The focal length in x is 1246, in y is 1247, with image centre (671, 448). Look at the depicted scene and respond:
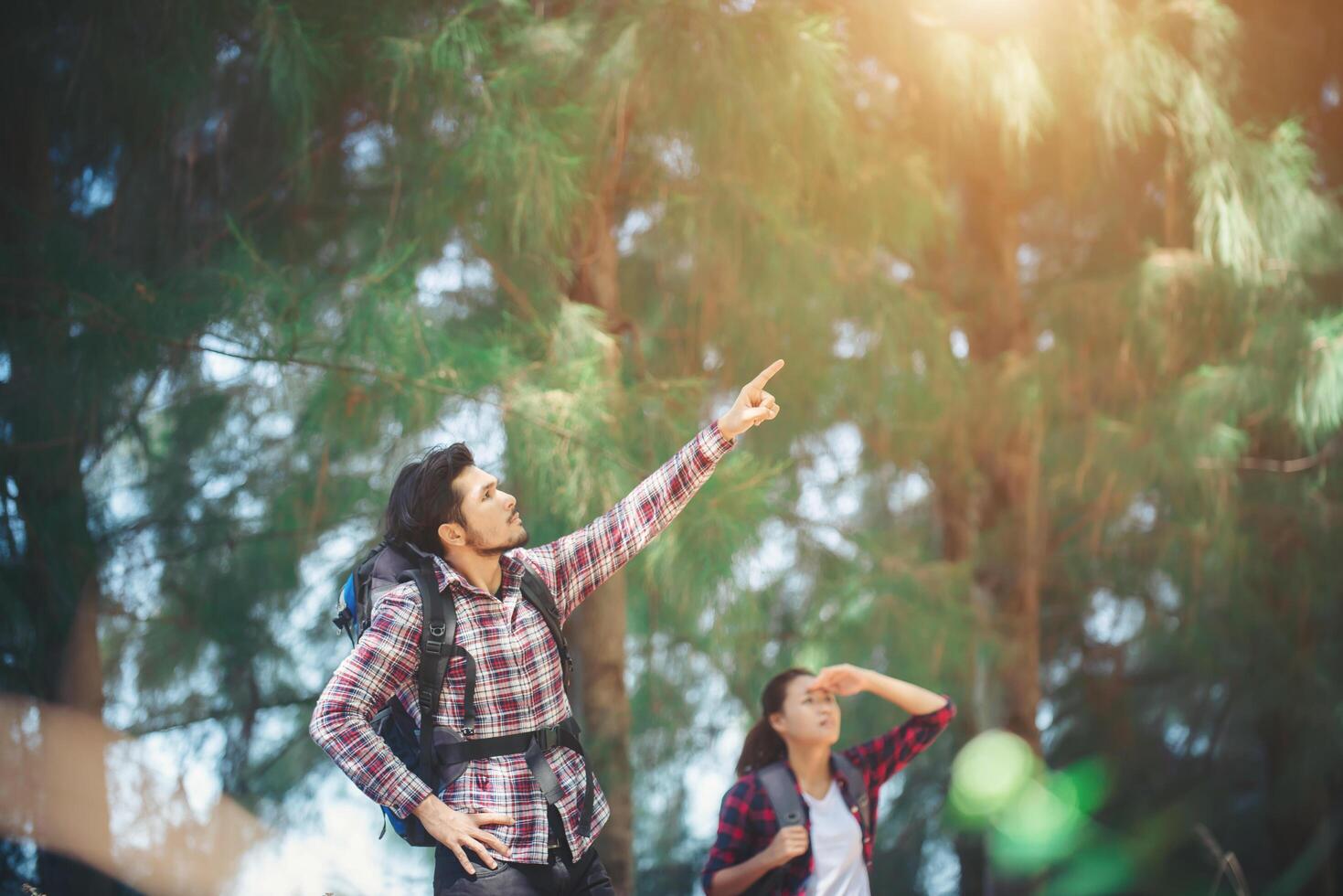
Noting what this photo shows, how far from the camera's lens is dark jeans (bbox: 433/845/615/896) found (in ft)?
5.34

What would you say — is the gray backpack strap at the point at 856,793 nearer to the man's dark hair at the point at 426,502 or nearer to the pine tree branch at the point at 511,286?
the man's dark hair at the point at 426,502

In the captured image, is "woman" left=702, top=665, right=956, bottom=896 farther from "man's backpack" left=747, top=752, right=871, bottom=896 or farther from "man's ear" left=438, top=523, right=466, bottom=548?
"man's ear" left=438, top=523, right=466, bottom=548

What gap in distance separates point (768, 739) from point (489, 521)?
1.19 metres

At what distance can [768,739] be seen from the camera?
2701mm

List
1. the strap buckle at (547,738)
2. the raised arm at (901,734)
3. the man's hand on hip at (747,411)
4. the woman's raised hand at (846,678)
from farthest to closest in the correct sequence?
the raised arm at (901,734) → the woman's raised hand at (846,678) → the man's hand on hip at (747,411) → the strap buckle at (547,738)

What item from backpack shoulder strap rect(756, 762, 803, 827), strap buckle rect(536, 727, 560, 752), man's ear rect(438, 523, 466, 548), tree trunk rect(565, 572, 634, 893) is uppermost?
man's ear rect(438, 523, 466, 548)

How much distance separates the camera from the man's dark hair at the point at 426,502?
5.83 feet

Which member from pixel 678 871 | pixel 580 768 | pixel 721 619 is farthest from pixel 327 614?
pixel 580 768

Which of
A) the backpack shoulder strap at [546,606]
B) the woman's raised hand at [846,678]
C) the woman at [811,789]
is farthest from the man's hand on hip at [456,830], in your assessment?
the woman's raised hand at [846,678]

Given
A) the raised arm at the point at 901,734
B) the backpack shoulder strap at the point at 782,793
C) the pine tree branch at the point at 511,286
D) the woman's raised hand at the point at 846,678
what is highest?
the pine tree branch at the point at 511,286

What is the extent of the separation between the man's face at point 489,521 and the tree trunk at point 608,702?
7.01ft

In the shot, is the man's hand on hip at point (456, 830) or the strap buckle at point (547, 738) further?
the strap buckle at point (547, 738)

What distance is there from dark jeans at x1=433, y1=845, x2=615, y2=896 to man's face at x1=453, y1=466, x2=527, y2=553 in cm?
41

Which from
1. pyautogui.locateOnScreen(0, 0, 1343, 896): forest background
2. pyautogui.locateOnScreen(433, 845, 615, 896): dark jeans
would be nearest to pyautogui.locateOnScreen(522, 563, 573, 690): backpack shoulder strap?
pyautogui.locateOnScreen(433, 845, 615, 896): dark jeans
